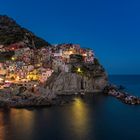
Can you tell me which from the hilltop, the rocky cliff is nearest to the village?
the hilltop

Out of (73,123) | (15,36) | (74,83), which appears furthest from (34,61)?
(73,123)

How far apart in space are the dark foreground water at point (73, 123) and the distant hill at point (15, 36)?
175 feet

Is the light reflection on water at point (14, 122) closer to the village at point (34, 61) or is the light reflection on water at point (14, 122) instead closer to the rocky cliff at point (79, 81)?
the village at point (34, 61)

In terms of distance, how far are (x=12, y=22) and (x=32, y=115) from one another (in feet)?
282

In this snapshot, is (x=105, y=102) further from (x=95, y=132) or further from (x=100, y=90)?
(x=95, y=132)

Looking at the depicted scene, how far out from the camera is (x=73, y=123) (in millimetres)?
40844

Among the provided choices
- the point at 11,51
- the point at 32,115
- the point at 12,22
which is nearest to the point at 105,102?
the point at 32,115

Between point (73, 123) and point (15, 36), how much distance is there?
2792 inches

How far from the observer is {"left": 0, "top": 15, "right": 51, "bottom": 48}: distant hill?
103 m

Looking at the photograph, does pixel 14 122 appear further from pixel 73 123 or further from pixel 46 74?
pixel 46 74

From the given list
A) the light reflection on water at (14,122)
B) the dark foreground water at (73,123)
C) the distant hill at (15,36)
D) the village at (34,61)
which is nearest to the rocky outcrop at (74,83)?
the village at (34,61)

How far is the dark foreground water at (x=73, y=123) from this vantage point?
34719mm

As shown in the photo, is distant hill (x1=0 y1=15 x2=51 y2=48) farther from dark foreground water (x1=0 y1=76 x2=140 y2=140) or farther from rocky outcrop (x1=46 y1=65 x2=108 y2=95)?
dark foreground water (x1=0 y1=76 x2=140 y2=140)

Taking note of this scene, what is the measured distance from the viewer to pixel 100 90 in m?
77.7
